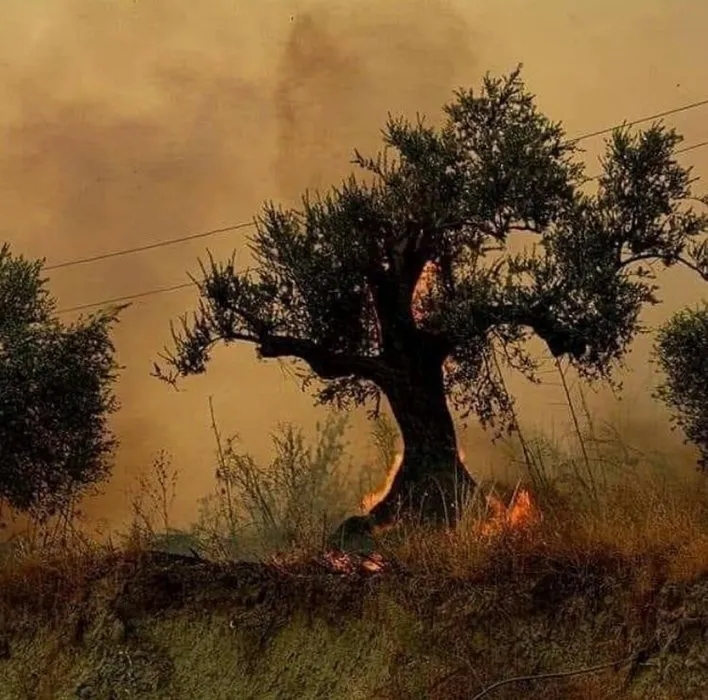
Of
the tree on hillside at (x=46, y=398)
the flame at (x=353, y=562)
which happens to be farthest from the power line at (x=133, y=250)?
the flame at (x=353, y=562)

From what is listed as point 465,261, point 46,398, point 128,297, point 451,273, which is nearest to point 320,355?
point 451,273

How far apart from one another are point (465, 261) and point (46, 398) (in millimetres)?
3030

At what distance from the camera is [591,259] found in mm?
7195

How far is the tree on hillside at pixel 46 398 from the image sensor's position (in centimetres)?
772

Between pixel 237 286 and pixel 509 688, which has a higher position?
pixel 237 286

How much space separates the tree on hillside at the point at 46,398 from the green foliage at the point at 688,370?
12.6ft

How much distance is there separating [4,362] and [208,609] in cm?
224

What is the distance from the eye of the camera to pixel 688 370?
751 centimetres

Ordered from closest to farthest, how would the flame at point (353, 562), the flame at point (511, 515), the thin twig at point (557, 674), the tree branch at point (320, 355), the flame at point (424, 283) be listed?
the thin twig at point (557, 674)
the flame at point (511, 515)
the flame at point (353, 562)
the tree branch at point (320, 355)
the flame at point (424, 283)

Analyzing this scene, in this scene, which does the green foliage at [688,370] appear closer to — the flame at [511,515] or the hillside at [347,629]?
the flame at [511,515]

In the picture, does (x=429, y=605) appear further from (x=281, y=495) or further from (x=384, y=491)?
(x=281, y=495)

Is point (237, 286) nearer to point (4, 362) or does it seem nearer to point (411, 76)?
point (4, 362)

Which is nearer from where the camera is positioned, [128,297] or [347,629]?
[347,629]

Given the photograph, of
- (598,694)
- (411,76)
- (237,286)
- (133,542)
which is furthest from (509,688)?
(411,76)
